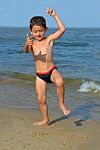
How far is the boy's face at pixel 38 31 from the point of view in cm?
526

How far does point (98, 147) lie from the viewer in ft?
15.2

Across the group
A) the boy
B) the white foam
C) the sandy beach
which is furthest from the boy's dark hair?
the white foam

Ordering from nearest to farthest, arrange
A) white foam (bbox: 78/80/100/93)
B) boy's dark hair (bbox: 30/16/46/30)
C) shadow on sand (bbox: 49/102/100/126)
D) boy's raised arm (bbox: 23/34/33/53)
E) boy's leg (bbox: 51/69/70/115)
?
boy's raised arm (bbox: 23/34/33/53) < boy's dark hair (bbox: 30/16/46/30) < boy's leg (bbox: 51/69/70/115) < shadow on sand (bbox: 49/102/100/126) < white foam (bbox: 78/80/100/93)

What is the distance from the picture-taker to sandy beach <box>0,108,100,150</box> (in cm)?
452

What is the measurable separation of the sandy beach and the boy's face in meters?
1.20

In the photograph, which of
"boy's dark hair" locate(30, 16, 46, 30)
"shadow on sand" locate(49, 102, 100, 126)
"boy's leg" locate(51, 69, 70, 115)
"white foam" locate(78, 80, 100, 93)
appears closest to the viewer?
"boy's dark hair" locate(30, 16, 46, 30)

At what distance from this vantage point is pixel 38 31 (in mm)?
5285

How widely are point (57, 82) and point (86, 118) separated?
1.30 m

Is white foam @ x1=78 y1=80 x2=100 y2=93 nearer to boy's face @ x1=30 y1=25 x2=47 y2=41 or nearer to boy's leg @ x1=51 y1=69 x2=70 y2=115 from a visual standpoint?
boy's leg @ x1=51 y1=69 x2=70 y2=115

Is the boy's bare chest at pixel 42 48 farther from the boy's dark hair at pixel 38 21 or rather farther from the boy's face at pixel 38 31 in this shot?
the boy's dark hair at pixel 38 21

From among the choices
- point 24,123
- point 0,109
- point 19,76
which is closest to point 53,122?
point 24,123

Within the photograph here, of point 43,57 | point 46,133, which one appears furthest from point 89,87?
point 46,133

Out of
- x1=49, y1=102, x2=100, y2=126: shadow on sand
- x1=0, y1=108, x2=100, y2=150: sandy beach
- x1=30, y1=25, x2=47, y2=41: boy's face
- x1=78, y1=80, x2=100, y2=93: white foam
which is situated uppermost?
x1=30, y1=25, x2=47, y2=41: boy's face

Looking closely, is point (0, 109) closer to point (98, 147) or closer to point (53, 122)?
point (53, 122)
